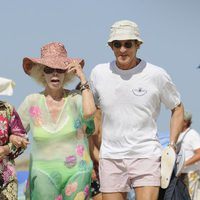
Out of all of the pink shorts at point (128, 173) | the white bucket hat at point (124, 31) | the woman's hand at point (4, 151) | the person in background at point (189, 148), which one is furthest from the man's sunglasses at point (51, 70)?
the person in background at point (189, 148)

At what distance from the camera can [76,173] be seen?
25.5 feet

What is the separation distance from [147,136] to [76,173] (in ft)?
2.23

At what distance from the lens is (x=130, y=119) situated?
781 cm

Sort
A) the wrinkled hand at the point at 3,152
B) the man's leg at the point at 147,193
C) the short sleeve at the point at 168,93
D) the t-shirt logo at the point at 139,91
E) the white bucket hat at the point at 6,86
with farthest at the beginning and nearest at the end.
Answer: the short sleeve at the point at 168,93 < the t-shirt logo at the point at 139,91 < the man's leg at the point at 147,193 < the white bucket hat at the point at 6,86 < the wrinkled hand at the point at 3,152

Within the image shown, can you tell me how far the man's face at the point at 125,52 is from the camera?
26.0 feet

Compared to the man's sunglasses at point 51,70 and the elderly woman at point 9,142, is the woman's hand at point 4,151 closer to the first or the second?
the elderly woman at point 9,142

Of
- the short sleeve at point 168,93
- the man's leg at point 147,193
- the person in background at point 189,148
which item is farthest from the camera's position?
the person in background at point 189,148

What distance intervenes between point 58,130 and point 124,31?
1.03 metres

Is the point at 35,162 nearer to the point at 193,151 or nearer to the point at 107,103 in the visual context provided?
the point at 107,103

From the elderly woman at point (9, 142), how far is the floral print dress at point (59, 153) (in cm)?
41

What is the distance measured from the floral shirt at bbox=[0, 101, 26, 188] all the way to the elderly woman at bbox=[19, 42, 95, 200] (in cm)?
43

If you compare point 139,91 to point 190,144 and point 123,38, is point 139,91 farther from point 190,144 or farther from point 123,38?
point 190,144

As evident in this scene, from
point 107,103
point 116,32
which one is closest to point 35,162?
point 107,103

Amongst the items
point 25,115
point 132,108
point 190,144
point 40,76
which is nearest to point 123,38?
point 132,108
